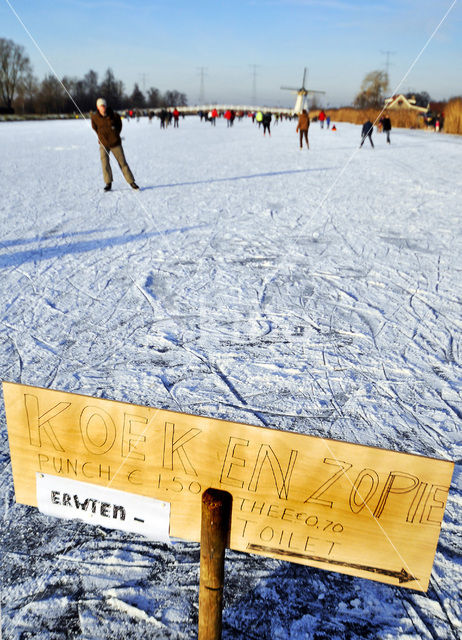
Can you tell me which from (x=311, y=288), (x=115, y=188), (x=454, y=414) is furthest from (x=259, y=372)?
(x=115, y=188)

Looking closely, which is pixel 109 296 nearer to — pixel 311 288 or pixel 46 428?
pixel 311 288

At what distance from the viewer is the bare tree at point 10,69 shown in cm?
5953

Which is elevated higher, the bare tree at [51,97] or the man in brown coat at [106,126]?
the bare tree at [51,97]

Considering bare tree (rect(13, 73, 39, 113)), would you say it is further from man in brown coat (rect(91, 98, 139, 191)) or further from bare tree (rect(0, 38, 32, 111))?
man in brown coat (rect(91, 98, 139, 191))

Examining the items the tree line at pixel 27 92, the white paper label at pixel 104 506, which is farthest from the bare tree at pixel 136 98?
the white paper label at pixel 104 506

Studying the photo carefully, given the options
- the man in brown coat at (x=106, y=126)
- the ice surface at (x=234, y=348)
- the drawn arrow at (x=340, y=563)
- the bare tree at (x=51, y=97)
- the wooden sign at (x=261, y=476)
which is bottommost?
the ice surface at (x=234, y=348)

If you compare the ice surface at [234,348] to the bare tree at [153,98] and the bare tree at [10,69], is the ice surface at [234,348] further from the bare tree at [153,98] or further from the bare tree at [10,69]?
the bare tree at [153,98]

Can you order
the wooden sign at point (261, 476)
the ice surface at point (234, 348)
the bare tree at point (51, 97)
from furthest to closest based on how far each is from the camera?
the bare tree at point (51, 97), the ice surface at point (234, 348), the wooden sign at point (261, 476)

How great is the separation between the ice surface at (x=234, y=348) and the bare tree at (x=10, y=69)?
62902mm

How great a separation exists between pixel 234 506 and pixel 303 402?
167cm

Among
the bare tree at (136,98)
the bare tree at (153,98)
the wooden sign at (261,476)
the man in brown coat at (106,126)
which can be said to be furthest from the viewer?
the bare tree at (153,98)

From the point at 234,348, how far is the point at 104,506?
2.14 m

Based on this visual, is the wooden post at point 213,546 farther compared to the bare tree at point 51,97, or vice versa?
the bare tree at point 51,97

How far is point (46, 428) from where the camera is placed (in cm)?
129
